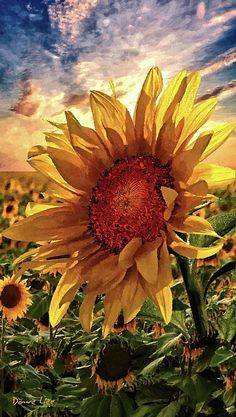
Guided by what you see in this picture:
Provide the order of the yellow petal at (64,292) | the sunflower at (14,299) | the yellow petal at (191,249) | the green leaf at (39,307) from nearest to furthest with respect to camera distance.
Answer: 1. the yellow petal at (191,249)
2. the yellow petal at (64,292)
3. the green leaf at (39,307)
4. the sunflower at (14,299)

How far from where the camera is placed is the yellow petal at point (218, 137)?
0.88 metres

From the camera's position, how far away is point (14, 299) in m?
2.13

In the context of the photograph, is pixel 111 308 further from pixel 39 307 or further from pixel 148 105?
pixel 39 307

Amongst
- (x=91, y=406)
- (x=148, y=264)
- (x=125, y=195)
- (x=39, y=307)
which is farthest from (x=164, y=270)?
(x=39, y=307)

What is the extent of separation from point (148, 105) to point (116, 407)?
48cm

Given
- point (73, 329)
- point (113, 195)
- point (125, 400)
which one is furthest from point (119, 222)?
point (73, 329)

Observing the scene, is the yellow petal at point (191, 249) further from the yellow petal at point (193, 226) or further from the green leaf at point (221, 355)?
the green leaf at point (221, 355)

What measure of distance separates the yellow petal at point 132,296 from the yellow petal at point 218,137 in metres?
0.19

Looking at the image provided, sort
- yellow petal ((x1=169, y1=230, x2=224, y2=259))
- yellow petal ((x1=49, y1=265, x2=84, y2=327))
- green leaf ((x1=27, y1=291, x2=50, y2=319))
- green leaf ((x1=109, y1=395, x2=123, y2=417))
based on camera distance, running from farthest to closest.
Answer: green leaf ((x1=27, y1=291, x2=50, y2=319))
green leaf ((x1=109, y1=395, x2=123, y2=417))
yellow petal ((x1=49, y1=265, x2=84, y2=327))
yellow petal ((x1=169, y1=230, x2=224, y2=259))

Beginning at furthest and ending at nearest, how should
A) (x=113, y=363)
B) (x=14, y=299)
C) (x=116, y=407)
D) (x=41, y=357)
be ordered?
(x=14, y=299), (x=41, y=357), (x=113, y=363), (x=116, y=407)

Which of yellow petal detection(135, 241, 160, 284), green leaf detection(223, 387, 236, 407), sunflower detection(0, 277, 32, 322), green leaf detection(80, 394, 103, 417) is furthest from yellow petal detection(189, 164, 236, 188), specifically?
sunflower detection(0, 277, 32, 322)

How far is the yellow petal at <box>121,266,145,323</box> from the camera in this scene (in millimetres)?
885

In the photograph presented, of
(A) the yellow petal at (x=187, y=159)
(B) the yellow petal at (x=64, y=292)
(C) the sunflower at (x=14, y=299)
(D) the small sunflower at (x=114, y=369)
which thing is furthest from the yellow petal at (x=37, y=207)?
(C) the sunflower at (x=14, y=299)

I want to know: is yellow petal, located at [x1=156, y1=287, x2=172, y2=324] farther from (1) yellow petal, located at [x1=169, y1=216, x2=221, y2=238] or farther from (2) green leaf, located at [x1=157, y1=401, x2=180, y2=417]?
(2) green leaf, located at [x1=157, y1=401, x2=180, y2=417]
